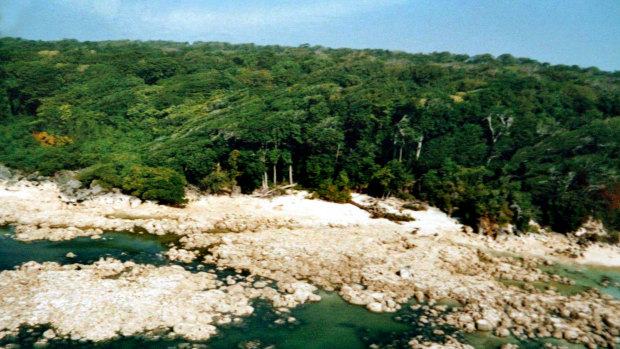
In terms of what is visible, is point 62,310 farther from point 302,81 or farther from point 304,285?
point 302,81

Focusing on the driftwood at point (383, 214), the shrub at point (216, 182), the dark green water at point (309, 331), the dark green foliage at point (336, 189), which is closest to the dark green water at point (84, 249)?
the dark green water at point (309, 331)

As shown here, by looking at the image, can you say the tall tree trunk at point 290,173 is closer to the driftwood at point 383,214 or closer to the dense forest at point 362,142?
the dense forest at point 362,142

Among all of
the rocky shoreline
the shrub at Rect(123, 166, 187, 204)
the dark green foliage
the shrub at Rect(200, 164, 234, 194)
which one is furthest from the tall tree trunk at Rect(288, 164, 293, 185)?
the shrub at Rect(123, 166, 187, 204)

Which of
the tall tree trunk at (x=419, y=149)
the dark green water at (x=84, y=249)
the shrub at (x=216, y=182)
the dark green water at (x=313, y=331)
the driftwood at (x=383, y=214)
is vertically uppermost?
the tall tree trunk at (x=419, y=149)

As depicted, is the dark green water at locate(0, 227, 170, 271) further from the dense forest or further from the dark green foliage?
the dark green foliage

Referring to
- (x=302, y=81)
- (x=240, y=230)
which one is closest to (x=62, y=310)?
(x=240, y=230)

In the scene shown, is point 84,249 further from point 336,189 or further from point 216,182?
point 336,189

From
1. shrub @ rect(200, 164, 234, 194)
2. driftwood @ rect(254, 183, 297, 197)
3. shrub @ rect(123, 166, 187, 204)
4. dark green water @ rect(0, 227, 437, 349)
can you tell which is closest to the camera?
dark green water @ rect(0, 227, 437, 349)
